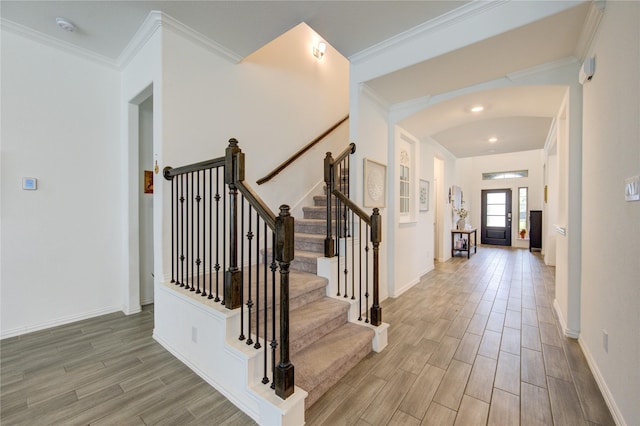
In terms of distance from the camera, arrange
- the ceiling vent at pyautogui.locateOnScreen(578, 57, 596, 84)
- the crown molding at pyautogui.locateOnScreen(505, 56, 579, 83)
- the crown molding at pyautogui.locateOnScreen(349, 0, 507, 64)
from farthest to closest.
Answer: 1. the crown molding at pyautogui.locateOnScreen(505, 56, 579, 83)
2. the crown molding at pyautogui.locateOnScreen(349, 0, 507, 64)
3. the ceiling vent at pyautogui.locateOnScreen(578, 57, 596, 84)

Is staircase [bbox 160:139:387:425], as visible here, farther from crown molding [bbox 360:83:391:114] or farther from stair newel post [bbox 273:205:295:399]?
crown molding [bbox 360:83:391:114]

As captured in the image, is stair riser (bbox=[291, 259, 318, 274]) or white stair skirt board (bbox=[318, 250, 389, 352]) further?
stair riser (bbox=[291, 259, 318, 274])

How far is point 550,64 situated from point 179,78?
12.1 ft

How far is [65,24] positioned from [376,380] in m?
4.04

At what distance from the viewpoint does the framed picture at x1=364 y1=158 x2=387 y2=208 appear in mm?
3270

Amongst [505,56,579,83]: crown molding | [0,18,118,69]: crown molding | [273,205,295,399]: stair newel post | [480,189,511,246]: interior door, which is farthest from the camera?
[480,189,511,246]: interior door

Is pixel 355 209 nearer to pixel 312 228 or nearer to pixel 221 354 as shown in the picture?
pixel 312 228

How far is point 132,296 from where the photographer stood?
3066 mm

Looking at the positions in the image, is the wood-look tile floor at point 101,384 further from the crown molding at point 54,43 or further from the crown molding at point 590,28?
the crown molding at point 590,28

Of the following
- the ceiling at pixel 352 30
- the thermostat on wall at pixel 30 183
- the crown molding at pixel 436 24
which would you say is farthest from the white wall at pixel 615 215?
the thermostat on wall at pixel 30 183

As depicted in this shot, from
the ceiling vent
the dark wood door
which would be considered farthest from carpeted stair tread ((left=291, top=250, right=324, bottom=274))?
the dark wood door

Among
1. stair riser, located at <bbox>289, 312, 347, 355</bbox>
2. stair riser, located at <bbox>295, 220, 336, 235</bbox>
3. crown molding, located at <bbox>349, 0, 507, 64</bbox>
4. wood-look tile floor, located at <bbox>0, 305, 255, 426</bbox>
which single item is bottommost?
wood-look tile floor, located at <bbox>0, 305, 255, 426</bbox>

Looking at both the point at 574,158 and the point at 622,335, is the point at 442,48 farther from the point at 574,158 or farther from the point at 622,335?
the point at 622,335

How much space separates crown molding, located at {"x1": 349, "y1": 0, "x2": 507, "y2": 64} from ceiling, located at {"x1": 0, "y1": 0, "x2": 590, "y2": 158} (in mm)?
51
